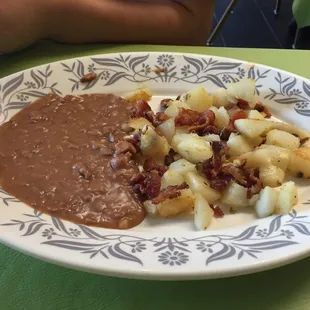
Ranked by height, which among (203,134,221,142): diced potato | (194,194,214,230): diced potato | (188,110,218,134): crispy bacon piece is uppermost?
(188,110,218,134): crispy bacon piece

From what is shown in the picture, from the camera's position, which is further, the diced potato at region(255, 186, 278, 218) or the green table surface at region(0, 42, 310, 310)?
the diced potato at region(255, 186, 278, 218)

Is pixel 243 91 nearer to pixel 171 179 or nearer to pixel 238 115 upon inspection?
pixel 238 115

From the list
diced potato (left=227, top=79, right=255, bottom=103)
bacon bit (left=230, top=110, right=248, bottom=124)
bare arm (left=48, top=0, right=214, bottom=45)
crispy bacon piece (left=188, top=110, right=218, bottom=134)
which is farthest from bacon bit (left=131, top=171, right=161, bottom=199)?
bare arm (left=48, top=0, right=214, bottom=45)

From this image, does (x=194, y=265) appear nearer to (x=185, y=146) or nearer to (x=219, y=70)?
(x=185, y=146)

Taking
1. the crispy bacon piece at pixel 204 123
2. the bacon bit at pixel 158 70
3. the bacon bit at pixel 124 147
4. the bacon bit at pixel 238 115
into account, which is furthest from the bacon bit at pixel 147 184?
the bacon bit at pixel 158 70

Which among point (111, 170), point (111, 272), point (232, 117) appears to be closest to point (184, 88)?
point (232, 117)

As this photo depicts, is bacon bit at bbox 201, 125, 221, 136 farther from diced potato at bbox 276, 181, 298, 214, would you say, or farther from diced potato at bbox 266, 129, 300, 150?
diced potato at bbox 276, 181, 298, 214
